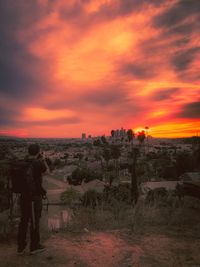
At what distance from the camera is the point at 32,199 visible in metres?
4.92

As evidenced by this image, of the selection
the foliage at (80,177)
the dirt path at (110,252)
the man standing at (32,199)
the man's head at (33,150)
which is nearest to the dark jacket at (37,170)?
the man standing at (32,199)

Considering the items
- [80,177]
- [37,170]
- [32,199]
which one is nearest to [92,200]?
[32,199]

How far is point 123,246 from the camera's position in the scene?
17.4 feet

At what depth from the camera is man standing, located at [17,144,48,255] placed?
485 centimetres

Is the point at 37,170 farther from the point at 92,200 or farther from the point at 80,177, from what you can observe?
the point at 80,177

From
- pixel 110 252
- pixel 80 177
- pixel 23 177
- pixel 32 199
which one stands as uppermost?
pixel 23 177

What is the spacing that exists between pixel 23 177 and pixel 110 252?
6.73ft

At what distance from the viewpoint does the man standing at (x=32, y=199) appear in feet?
15.9

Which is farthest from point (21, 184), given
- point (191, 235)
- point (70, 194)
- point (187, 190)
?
point (70, 194)

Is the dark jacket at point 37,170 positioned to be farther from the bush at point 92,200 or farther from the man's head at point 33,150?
the bush at point 92,200

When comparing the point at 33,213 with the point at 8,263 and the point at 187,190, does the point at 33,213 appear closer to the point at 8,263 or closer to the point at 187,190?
the point at 8,263

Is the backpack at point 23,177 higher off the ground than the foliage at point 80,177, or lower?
higher

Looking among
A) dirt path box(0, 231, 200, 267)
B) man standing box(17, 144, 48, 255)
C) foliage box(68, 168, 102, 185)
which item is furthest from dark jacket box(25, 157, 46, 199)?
foliage box(68, 168, 102, 185)

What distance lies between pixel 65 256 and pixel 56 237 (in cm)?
103
